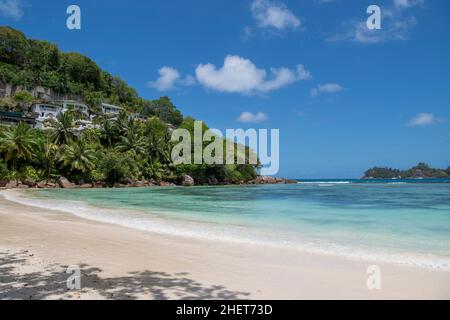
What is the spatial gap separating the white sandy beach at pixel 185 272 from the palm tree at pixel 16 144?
3713cm

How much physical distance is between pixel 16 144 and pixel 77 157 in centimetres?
750

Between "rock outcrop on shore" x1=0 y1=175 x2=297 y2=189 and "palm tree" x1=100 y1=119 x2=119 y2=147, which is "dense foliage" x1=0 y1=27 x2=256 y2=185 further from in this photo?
"rock outcrop on shore" x1=0 y1=175 x2=297 y2=189

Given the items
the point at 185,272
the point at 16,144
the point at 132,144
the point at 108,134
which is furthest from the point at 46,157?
the point at 185,272

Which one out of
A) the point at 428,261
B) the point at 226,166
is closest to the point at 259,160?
the point at 226,166

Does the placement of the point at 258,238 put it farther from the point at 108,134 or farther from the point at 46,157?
the point at 108,134

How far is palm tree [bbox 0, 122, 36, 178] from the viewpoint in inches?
1633

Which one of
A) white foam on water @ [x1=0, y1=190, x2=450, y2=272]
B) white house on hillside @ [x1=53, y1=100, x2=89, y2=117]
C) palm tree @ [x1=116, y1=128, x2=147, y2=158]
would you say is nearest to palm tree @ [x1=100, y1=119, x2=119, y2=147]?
palm tree @ [x1=116, y1=128, x2=147, y2=158]

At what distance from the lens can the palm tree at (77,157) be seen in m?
46.4

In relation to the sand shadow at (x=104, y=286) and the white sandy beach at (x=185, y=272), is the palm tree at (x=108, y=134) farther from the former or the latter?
the sand shadow at (x=104, y=286)

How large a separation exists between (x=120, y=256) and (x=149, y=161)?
178ft

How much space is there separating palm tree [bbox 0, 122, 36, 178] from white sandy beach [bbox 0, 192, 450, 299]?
3713cm

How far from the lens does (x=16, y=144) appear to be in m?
41.8
